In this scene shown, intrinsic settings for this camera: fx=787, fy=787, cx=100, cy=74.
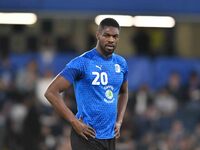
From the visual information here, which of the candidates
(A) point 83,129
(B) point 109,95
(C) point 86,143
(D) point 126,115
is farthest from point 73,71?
(D) point 126,115

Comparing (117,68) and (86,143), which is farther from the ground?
(117,68)

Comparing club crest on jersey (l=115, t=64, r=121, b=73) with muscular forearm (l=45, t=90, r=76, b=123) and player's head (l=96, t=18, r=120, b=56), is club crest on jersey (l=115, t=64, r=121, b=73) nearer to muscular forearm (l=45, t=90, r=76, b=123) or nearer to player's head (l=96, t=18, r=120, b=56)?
player's head (l=96, t=18, r=120, b=56)

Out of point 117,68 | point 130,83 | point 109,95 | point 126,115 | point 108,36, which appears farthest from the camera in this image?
point 130,83

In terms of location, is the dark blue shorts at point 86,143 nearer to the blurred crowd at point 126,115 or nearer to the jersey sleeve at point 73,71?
the jersey sleeve at point 73,71

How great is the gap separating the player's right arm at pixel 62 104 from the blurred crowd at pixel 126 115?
636 centimetres

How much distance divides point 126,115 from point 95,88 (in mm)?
7366

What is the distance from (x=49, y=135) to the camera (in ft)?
48.5

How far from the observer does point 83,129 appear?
303 inches

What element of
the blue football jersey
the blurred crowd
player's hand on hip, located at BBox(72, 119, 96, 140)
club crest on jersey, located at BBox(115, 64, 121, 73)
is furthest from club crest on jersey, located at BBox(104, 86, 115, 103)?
the blurred crowd

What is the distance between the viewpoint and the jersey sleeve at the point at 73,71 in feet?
25.2

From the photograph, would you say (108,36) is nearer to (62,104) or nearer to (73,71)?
(73,71)

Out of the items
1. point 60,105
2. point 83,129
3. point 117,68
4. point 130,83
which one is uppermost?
point 117,68

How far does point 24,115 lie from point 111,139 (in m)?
7.51

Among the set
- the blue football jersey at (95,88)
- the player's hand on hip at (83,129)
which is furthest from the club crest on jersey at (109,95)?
the player's hand on hip at (83,129)
